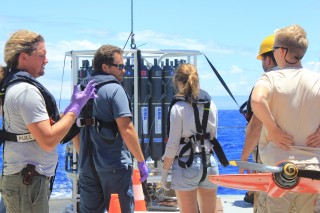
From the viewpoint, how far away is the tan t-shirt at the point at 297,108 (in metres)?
2.88

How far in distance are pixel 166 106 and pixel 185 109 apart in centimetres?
228

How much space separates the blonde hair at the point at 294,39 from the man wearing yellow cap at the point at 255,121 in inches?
24.0

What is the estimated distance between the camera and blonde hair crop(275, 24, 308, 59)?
294 cm

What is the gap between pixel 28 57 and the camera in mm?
3217

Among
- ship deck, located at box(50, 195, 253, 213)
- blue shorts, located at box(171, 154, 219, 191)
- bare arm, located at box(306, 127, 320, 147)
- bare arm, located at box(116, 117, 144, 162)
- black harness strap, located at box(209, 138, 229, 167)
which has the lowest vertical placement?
ship deck, located at box(50, 195, 253, 213)

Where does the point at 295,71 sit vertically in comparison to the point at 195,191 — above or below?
above

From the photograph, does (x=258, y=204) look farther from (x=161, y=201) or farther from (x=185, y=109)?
(x=161, y=201)

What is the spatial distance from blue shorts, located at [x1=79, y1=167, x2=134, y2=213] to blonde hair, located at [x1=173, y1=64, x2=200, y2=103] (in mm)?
858

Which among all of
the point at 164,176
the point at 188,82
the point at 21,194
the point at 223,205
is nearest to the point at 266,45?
the point at 188,82

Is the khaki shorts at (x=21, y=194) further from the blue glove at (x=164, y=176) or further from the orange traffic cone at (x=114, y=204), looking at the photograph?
the blue glove at (x=164, y=176)

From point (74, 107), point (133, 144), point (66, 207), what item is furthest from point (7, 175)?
point (66, 207)

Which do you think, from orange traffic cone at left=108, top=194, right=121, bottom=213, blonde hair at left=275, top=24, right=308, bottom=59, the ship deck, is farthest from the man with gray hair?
the ship deck

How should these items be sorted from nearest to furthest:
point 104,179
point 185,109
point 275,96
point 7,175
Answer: point 275,96
point 7,175
point 104,179
point 185,109

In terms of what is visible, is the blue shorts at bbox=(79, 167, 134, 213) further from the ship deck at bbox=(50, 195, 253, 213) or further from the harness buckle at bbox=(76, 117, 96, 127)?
the ship deck at bbox=(50, 195, 253, 213)
